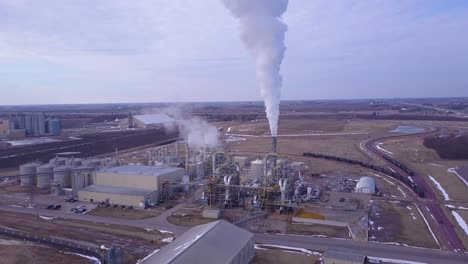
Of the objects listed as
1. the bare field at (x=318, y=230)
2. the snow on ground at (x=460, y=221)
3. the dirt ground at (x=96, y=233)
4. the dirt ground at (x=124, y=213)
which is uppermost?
the snow on ground at (x=460, y=221)

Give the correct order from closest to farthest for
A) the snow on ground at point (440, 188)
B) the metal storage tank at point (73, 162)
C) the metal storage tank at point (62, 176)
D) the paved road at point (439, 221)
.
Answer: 1. the paved road at point (439, 221)
2. the snow on ground at point (440, 188)
3. the metal storage tank at point (62, 176)
4. the metal storage tank at point (73, 162)

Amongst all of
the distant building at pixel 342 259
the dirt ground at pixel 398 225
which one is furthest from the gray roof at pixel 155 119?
the distant building at pixel 342 259

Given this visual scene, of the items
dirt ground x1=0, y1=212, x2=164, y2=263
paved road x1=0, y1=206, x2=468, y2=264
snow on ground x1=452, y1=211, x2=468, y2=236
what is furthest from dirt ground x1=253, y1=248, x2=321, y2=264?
snow on ground x1=452, y1=211, x2=468, y2=236

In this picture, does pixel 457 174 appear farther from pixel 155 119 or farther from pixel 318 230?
pixel 155 119

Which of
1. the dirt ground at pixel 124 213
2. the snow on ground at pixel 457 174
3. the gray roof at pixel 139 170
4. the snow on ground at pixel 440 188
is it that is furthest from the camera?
the snow on ground at pixel 457 174

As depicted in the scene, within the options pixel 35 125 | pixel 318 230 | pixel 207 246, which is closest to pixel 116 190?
pixel 207 246

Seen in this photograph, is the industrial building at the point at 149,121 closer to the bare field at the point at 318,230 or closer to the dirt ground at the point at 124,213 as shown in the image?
the dirt ground at the point at 124,213

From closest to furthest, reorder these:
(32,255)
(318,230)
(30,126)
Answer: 1. (32,255)
2. (318,230)
3. (30,126)
